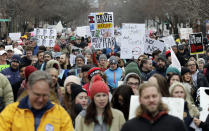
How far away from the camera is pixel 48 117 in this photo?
4680 millimetres

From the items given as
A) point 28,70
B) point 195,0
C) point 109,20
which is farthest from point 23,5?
point 28,70

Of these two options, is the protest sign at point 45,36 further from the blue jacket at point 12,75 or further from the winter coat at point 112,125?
the winter coat at point 112,125

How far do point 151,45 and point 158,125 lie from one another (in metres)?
11.3

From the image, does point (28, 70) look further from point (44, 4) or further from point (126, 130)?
point (44, 4)

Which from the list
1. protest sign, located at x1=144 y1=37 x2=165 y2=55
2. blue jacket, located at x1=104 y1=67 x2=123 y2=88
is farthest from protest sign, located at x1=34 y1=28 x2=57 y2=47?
blue jacket, located at x1=104 y1=67 x2=123 y2=88

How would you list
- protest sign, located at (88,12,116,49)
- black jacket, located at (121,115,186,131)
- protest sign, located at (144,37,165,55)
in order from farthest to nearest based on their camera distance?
protest sign, located at (144,37,165,55), protest sign, located at (88,12,116,49), black jacket, located at (121,115,186,131)

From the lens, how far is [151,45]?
50.8ft

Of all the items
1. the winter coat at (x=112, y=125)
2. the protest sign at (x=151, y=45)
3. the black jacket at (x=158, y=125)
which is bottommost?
the winter coat at (x=112, y=125)

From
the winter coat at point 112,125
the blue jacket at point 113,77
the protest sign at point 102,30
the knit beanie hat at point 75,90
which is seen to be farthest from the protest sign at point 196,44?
the winter coat at point 112,125

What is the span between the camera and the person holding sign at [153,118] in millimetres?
4266

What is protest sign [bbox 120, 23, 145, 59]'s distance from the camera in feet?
46.0

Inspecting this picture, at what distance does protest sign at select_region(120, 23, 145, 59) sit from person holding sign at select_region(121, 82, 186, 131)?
949 cm

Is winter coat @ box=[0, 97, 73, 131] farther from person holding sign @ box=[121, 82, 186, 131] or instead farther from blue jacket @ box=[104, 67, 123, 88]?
blue jacket @ box=[104, 67, 123, 88]

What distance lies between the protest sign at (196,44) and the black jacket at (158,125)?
36.4 ft
